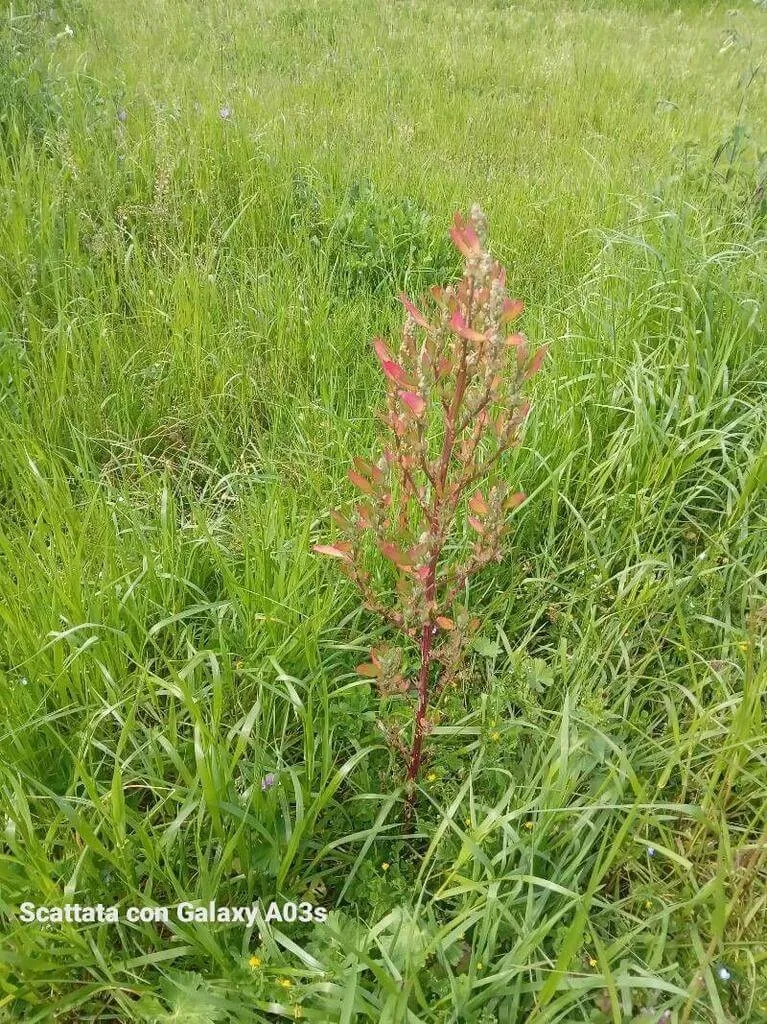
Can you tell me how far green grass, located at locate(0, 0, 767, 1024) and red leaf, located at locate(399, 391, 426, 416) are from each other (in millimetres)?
557

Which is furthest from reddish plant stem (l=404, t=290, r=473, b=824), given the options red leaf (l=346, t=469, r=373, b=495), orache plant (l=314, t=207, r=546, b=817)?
red leaf (l=346, t=469, r=373, b=495)

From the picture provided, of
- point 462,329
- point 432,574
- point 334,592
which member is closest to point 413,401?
point 462,329

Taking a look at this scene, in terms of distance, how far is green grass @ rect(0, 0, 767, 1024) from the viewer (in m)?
1.26

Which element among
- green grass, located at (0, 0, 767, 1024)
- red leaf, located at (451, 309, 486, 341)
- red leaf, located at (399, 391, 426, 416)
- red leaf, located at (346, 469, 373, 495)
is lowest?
green grass, located at (0, 0, 767, 1024)

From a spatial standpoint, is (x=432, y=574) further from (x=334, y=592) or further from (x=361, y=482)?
(x=334, y=592)

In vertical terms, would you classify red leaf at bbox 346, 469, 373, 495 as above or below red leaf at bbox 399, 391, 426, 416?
below

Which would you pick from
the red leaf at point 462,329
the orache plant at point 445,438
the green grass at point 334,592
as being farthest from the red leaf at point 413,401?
the green grass at point 334,592

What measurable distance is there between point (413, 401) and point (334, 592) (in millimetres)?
682

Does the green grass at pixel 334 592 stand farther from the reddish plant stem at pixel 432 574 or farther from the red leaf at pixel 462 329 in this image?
the red leaf at pixel 462 329

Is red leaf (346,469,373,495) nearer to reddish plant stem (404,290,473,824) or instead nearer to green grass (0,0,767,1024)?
reddish plant stem (404,290,473,824)

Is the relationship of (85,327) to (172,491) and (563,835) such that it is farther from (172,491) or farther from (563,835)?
(563,835)

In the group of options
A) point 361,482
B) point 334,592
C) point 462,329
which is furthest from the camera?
point 334,592

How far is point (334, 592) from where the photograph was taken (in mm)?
1737

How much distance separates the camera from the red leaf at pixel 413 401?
3.84 feet
